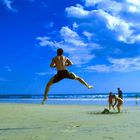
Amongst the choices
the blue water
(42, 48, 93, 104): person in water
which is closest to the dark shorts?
(42, 48, 93, 104): person in water

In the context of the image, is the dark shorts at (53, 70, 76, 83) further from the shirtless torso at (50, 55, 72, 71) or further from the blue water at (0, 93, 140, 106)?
the blue water at (0, 93, 140, 106)

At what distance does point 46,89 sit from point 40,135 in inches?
63.2

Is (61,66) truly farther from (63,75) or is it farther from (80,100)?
(80,100)

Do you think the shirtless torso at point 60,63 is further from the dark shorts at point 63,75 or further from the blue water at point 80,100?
the blue water at point 80,100

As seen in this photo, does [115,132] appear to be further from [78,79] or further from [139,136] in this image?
[78,79]

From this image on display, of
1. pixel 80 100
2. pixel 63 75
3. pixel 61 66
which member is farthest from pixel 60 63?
pixel 80 100

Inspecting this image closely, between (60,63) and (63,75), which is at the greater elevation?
(60,63)

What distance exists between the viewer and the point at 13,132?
44.3 ft

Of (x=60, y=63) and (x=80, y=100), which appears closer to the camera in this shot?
(x=60, y=63)

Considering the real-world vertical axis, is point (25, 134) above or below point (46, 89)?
below

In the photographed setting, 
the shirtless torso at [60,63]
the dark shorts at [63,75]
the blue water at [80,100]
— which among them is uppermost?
the blue water at [80,100]

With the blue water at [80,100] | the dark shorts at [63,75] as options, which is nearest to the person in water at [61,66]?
the dark shorts at [63,75]

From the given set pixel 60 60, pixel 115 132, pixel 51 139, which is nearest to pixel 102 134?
pixel 115 132

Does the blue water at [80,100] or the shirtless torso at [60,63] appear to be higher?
the blue water at [80,100]
